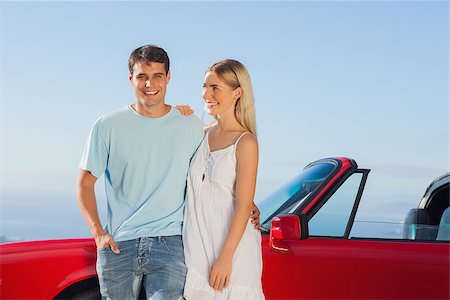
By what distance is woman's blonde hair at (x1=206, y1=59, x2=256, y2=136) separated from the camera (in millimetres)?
4336

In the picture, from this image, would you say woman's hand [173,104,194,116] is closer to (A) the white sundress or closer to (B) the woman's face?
(B) the woman's face

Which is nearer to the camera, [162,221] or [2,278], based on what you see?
[162,221]

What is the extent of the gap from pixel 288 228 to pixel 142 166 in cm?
124

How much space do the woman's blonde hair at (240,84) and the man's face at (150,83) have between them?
295 millimetres

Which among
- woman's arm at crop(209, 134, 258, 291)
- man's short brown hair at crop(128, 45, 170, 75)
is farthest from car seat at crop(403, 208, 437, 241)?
man's short brown hair at crop(128, 45, 170, 75)

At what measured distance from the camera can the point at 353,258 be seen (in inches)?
208

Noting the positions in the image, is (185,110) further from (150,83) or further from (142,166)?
(142,166)

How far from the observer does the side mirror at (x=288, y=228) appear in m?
5.02

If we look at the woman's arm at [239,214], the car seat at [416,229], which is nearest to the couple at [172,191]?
the woman's arm at [239,214]

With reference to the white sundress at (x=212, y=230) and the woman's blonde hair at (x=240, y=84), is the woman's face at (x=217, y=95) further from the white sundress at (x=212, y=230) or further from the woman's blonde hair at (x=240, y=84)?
the white sundress at (x=212, y=230)

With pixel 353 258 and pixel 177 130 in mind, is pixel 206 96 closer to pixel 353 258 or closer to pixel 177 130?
pixel 177 130

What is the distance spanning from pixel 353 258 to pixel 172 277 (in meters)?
1.63

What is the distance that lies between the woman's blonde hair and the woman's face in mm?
23

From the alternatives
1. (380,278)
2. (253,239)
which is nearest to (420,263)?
(380,278)
